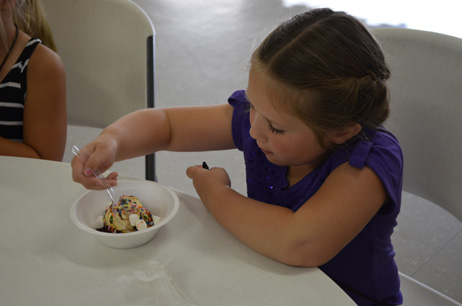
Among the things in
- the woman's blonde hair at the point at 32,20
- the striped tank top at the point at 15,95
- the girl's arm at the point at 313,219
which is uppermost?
the woman's blonde hair at the point at 32,20

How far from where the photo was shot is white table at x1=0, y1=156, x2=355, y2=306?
0.65 meters

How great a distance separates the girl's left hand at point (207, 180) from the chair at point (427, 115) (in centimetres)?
37

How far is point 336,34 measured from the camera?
73cm

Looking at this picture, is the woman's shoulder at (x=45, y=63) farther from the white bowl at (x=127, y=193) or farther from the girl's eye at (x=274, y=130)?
the girl's eye at (x=274, y=130)

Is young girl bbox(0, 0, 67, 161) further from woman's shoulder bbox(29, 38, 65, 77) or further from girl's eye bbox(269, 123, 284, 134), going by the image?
girl's eye bbox(269, 123, 284, 134)

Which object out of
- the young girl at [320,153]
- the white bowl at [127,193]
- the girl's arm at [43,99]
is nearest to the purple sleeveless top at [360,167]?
the young girl at [320,153]

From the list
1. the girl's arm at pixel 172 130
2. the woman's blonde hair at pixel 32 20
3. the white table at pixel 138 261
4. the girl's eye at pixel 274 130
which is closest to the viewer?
the white table at pixel 138 261

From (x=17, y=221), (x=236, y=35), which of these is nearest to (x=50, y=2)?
(x=17, y=221)

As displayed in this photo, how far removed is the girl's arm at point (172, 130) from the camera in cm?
94

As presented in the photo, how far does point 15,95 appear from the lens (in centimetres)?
118

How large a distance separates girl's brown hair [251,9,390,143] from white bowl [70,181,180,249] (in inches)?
8.6

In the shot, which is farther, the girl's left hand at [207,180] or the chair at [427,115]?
the chair at [427,115]

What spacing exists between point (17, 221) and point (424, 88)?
Result: 28.7 inches

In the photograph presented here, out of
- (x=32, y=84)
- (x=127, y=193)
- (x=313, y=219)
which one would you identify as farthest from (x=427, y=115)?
(x=32, y=84)
